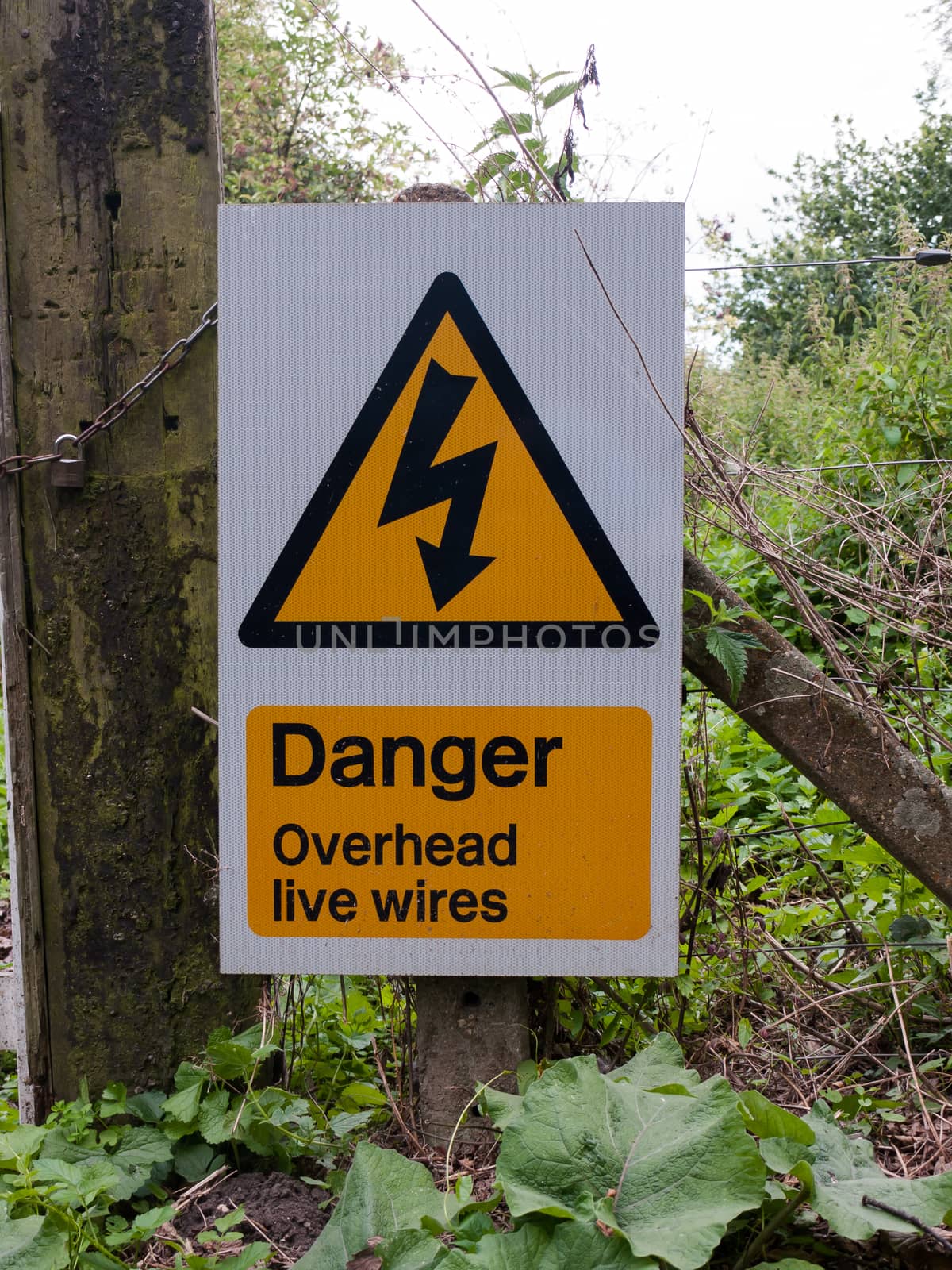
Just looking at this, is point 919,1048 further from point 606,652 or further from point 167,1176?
point 167,1176

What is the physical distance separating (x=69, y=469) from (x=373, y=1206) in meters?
1.44

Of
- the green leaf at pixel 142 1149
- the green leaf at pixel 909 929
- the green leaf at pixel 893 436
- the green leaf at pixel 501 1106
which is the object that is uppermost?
the green leaf at pixel 893 436

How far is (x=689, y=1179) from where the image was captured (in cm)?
148

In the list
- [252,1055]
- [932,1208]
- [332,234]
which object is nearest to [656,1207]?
[932,1208]

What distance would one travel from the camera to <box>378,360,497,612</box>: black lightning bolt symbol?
6.25 ft

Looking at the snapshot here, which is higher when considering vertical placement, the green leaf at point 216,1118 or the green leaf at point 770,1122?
the green leaf at point 770,1122

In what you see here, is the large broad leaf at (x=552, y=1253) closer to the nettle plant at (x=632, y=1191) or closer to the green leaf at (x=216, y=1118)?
the nettle plant at (x=632, y=1191)

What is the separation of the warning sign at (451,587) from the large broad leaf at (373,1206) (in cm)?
37

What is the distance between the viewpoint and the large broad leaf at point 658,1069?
1.71 metres

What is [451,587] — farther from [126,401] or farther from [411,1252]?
[411,1252]

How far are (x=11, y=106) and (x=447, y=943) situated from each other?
182 cm

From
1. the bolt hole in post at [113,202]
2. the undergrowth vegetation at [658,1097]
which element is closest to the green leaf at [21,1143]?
the undergrowth vegetation at [658,1097]

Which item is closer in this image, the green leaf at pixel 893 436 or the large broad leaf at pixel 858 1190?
the large broad leaf at pixel 858 1190


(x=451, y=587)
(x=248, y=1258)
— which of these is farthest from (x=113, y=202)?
(x=248, y=1258)
